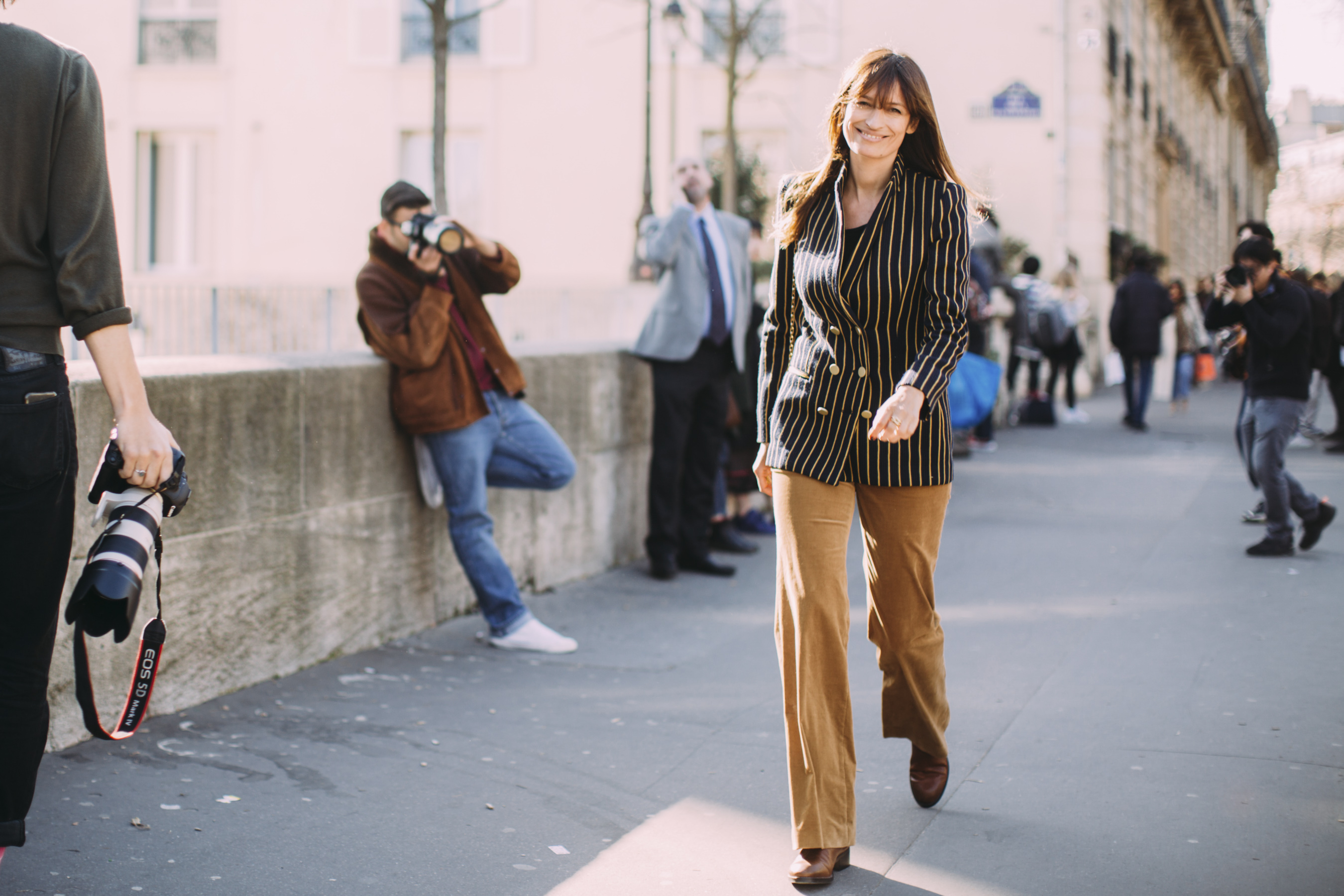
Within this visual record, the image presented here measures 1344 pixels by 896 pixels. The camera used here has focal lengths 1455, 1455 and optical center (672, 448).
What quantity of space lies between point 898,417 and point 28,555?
5.89ft

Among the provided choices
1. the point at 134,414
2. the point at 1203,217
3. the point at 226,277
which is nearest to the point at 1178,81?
the point at 1203,217

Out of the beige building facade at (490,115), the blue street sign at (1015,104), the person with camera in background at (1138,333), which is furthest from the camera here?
the beige building facade at (490,115)

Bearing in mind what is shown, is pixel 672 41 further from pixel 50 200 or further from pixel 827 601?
pixel 50 200

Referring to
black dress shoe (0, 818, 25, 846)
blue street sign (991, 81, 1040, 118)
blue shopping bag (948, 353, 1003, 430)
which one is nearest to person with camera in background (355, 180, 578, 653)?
black dress shoe (0, 818, 25, 846)

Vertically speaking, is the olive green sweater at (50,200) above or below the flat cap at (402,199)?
below

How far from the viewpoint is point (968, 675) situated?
5184 mm

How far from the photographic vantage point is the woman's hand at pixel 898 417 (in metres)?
3.21

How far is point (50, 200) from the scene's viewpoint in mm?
2705

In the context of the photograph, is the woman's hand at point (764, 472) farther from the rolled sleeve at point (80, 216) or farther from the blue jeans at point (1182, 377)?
the blue jeans at point (1182, 377)

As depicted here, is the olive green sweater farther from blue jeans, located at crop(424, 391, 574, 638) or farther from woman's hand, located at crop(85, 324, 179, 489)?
blue jeans, located at crop(424, 391, 574, 638)

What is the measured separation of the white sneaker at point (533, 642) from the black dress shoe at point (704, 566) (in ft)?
5.39

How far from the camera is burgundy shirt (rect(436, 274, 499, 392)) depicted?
562 cm

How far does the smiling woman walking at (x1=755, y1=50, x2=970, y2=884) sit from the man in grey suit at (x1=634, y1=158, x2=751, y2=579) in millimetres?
3486

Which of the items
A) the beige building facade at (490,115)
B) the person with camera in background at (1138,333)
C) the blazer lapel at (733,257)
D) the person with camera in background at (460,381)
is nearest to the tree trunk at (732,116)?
the beige building facade at (490,115)
